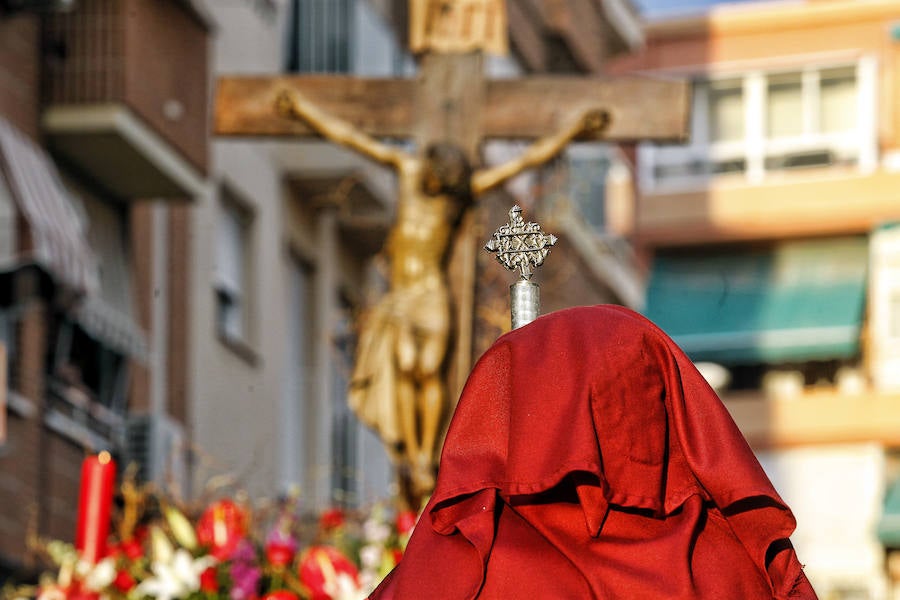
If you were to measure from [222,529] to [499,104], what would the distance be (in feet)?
11.8

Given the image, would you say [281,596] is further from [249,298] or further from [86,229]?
[249,298]

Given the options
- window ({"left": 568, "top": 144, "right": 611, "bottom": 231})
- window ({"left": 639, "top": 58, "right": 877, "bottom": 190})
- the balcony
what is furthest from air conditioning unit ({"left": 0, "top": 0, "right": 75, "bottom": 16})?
window ({"left": 639, "top": 58, "right": 877, "bottom": 190})

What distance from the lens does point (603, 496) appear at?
3734mm

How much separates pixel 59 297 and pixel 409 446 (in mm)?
4097

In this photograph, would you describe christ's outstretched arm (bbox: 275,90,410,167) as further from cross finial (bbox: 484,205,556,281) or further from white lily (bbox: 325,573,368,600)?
cross finial (bbox: 484,205,556,281)

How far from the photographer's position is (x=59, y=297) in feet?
46.1

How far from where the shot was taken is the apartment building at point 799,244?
103 feet

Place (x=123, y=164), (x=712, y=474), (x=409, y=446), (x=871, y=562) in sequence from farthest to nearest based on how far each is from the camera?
(x=871, y=562)
(x=123, y=164)
(x=409, y=446)
(x=712, y=474)

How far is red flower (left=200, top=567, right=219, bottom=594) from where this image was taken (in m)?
8.19

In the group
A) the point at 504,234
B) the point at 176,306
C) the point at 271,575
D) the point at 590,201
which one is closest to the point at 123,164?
the point at 176,306

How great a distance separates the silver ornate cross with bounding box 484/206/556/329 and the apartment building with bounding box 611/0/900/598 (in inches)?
1021

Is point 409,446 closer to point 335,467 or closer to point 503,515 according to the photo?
point 503,515

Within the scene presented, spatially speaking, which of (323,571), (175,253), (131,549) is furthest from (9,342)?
(323,571)

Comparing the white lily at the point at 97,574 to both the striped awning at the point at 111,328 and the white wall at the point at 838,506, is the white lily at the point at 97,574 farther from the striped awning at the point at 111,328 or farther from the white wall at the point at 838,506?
the white wall at the point at 838,506
